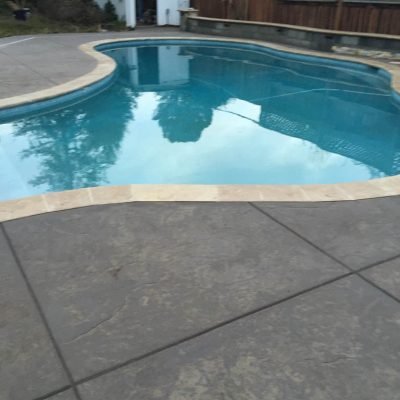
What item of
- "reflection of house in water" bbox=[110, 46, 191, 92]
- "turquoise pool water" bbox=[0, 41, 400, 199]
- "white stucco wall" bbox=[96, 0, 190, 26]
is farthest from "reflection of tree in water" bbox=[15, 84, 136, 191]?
"white stucco wall" bbox=[96, 0, 190, 26]

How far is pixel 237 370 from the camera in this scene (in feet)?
6.43

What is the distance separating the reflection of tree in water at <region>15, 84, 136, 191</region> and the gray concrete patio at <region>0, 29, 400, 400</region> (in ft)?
6.82

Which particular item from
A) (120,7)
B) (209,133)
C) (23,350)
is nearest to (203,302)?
(23,350)

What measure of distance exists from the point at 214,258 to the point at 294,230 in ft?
2.50

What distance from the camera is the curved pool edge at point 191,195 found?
3.45 m

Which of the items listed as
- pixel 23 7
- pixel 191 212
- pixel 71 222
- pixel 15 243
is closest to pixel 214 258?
pixel 191 212

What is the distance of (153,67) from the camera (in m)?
11.8

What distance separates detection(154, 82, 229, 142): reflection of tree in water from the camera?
7.02 m

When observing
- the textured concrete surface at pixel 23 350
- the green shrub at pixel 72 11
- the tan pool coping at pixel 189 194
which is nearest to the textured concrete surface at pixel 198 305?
the textured concrete surface at pixel 23 350

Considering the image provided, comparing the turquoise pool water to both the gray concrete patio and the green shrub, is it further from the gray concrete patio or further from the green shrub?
the green shrub

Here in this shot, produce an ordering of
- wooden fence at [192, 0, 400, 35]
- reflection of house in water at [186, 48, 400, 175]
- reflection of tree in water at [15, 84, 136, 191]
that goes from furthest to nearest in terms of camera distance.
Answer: wooden fence at [192, 0, 400, 35] < reflection of house in water at [186, 48, 400, 175] < reflection of tree in water at [15, 84, 136, 191]

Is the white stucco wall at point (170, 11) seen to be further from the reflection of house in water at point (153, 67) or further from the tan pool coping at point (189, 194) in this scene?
the tan pool coping at point (189, 194)

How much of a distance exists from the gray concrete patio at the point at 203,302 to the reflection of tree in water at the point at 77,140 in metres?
2.08

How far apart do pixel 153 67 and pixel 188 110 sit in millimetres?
4458
